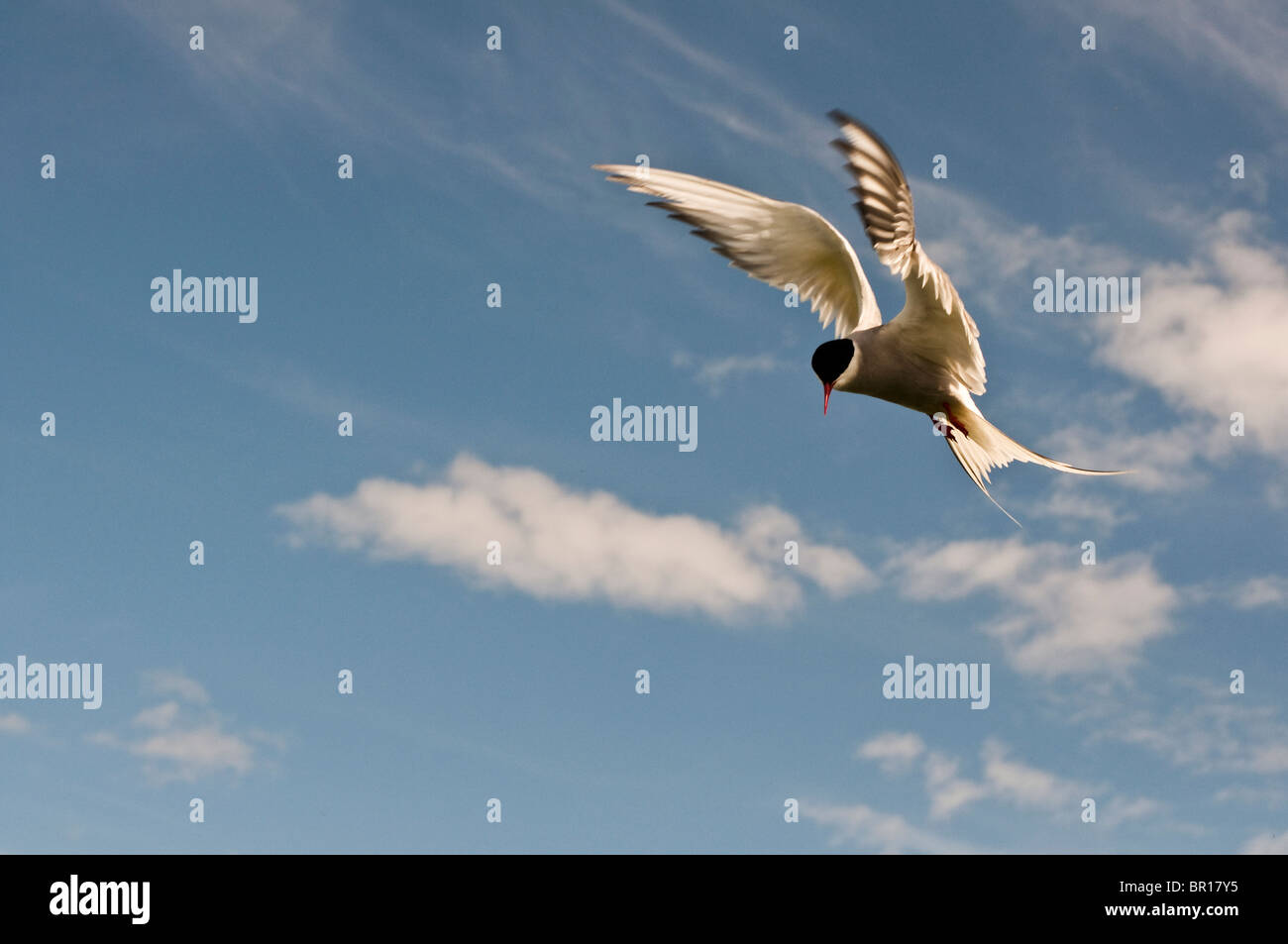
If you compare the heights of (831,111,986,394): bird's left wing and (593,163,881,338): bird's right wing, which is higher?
(593,163,881,338): bird's right wing

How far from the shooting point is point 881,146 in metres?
8.72

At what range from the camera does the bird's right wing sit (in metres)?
11.1

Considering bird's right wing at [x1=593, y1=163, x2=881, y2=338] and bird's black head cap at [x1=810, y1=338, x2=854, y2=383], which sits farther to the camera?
bird's right wing at [x1=593, y1=163, x2=881, y2=338]

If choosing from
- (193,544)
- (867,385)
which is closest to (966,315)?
(867,385)

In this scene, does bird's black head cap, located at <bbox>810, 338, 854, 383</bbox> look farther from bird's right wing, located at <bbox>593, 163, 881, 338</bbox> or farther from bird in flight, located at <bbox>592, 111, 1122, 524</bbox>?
bird's right wing, located at <bbox>593, 163, 881, 338</bbox>

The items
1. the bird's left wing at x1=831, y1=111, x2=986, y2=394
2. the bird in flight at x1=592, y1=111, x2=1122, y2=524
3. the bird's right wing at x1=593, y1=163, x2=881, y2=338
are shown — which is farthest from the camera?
the bird's right wing at x1=593, y1=163, x2=881, y2=338

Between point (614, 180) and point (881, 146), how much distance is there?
9.10ft

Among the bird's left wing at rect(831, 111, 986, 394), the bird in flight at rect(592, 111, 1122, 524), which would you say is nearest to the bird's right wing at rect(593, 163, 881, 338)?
the bird in flight at rect(592, 111, 1122, 524)

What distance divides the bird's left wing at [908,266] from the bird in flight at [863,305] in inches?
0.5

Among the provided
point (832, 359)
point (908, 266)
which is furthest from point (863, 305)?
point (908, 266)

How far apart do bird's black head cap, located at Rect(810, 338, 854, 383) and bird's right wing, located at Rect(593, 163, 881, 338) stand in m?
1.26

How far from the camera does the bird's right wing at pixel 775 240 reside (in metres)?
11.1
